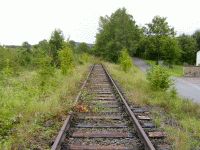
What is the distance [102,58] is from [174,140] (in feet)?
194

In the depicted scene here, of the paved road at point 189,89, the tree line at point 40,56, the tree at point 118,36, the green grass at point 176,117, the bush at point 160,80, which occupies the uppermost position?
the tree at point 118,36

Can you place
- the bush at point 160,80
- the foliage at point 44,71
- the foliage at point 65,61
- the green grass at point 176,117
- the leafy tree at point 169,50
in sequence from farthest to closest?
the leafy tree at point 169,50 → the foliage at point 65,61 → the foliage at point 44,71 → the bush at point 160,80 → the green grass at point 176,117

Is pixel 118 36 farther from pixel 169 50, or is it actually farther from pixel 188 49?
pixel 188 49

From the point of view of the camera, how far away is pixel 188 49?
88750 millimetres

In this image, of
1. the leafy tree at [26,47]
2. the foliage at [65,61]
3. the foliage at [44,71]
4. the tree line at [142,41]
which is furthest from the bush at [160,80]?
the tree line at [142,41]

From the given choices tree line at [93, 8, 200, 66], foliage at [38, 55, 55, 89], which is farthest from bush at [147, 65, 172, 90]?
tree line at [93, 8, 200, 66]

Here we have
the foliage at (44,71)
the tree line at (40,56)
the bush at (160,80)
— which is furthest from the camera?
the tree line at (40,56)

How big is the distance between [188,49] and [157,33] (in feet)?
54.2

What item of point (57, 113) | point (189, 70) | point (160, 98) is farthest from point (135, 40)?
point (57, 113)

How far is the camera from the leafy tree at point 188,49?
88.4m

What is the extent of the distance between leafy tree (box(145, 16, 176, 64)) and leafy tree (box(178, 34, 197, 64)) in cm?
1351

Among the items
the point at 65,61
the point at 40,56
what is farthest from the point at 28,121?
the point at 65,61

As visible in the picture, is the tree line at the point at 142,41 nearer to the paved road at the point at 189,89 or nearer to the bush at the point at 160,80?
the paved road at the point at 189,89

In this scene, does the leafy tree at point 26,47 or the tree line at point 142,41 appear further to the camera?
the tree line at point 142,41
